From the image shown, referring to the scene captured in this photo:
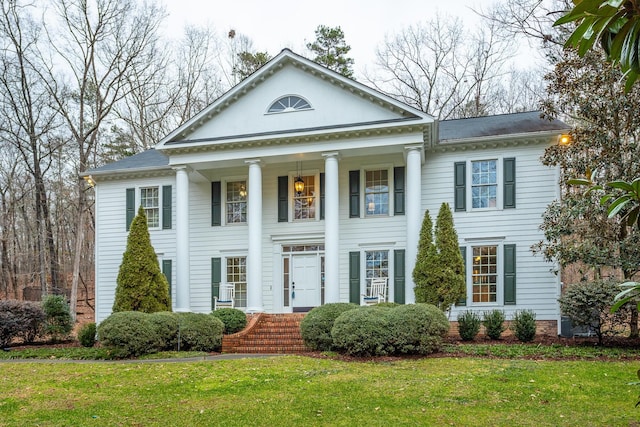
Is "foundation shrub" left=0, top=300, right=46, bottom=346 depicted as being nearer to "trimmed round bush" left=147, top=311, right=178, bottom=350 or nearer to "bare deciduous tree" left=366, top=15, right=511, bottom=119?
"trimmed round bush" left=147, top=311, right=178, bottom=350

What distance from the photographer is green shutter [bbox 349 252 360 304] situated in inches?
611

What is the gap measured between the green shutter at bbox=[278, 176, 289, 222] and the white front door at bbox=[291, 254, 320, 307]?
131 cm

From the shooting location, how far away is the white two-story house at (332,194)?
47.2 feet

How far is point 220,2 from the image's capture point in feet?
126

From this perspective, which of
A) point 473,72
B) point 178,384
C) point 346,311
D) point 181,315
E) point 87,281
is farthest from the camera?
point 87,281

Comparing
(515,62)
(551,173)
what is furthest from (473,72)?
(551,173)

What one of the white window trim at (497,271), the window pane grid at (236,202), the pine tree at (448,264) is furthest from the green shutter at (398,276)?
the window pane grid at (236,202)

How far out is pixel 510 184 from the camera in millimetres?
14641

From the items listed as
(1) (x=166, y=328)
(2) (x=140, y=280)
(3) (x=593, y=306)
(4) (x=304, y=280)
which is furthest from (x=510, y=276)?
(2) (x=140, y=280)

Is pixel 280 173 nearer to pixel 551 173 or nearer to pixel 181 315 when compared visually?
pixel 181 315

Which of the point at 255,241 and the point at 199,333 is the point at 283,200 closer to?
the point at 255,241

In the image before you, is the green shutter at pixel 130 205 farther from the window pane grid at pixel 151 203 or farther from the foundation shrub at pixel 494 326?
the foundation shrub at pixel 494 326

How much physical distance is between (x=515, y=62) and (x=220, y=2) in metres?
22.6

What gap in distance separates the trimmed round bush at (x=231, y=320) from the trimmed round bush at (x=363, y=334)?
3.55 meters
